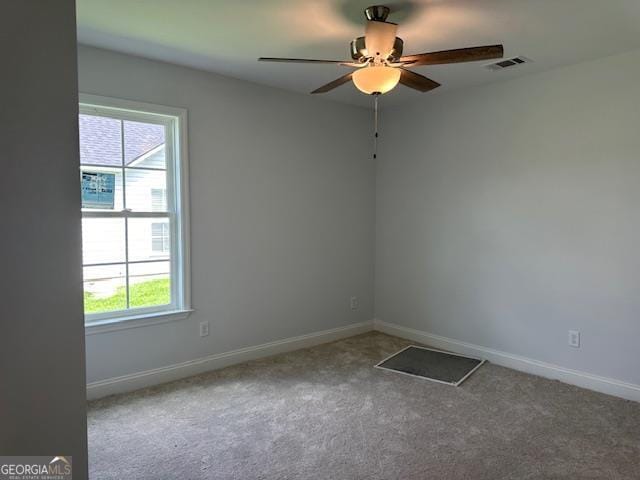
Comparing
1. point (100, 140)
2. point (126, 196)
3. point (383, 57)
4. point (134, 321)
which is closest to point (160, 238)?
point (126, 196)

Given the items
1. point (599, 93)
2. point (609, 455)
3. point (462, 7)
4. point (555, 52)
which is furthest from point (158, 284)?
point (599, 93)

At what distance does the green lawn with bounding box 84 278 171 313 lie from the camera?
2994 millimetres

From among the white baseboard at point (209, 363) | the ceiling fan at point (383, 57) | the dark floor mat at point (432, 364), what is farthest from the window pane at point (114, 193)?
the dark floor mat at point (432, 364)

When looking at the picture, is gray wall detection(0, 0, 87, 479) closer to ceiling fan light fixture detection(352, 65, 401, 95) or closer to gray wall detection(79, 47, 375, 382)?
ceiling fan light fixture detection(352, 65, 401, 95)

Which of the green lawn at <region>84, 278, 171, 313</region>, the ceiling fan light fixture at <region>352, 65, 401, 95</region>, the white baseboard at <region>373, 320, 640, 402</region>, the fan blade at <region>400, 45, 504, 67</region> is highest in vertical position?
the fan blade at <region>400, 45, 504, 67</region>

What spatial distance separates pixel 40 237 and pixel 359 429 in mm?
2033

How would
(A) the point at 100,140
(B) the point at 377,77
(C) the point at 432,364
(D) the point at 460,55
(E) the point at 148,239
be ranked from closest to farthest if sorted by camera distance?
(D) the point at 460,55 → (B) the point at 377,77 → (A) the point at 100,140 → (E) the point at 148,239 → (C) the point at 432,364

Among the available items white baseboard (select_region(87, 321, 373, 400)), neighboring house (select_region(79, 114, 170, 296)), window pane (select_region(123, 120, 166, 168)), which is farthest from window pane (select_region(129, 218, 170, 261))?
white baseboard (select_region(87, 321, 373, 400))

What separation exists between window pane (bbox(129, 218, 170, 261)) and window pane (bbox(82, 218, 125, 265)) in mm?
76

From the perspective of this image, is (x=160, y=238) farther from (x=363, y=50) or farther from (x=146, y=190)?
(x=363, y=50)

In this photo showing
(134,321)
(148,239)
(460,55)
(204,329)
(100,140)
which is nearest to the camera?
(460,55)

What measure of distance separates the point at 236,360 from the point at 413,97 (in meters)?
2.90

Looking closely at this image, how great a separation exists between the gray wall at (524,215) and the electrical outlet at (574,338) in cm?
4

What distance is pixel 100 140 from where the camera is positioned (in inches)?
117
